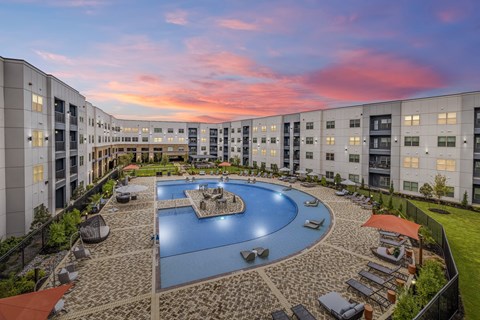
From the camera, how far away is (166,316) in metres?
9.18

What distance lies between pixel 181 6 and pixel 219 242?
762 inches

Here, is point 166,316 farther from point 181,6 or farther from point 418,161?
→ point 418,161

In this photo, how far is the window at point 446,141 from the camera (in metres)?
28.2

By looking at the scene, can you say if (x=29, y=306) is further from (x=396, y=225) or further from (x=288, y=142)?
(x=288, y=142)

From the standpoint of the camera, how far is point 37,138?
19156mm

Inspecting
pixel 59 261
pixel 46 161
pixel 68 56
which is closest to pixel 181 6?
pixel 68 56

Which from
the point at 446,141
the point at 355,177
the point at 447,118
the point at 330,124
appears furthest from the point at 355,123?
the point at 446,141

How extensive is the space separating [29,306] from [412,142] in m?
40.6

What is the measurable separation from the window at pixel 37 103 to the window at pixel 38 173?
4936mm

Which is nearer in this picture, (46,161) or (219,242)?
(219,242)

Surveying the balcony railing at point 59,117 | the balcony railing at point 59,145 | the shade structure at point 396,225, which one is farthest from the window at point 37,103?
the shade structure at point 396,225

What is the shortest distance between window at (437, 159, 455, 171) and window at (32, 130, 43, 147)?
148 feet

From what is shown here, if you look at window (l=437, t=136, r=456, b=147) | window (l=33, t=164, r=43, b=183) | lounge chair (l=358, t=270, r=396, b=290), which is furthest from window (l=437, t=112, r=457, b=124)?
window (l=33, t=164, r=43, b=183)

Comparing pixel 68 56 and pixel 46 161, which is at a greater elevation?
pixel 68 56
